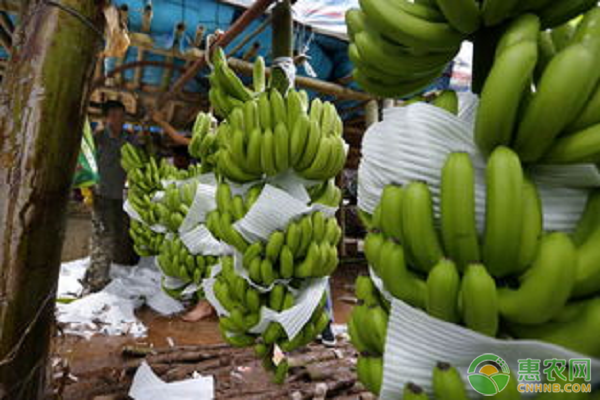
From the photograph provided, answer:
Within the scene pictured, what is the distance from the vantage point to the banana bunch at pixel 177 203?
207 cm

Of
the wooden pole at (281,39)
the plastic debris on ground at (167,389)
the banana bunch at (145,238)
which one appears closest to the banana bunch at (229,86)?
the wooden pole at (281,39)

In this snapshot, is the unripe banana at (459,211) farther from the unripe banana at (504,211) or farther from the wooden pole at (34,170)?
the wooden pole at (34,170)

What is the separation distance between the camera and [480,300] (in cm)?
41

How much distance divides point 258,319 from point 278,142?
0.58 metres

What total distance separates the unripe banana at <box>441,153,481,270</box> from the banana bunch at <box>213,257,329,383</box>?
747 millimetres

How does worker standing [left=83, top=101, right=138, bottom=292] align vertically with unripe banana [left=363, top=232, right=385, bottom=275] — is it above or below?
below

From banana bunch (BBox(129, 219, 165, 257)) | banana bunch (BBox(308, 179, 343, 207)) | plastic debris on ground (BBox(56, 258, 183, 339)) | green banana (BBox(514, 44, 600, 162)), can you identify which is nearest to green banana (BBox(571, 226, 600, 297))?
green banana (BBox(514, 44, 600, 162))

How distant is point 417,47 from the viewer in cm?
55

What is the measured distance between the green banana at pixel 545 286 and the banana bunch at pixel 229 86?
114cm

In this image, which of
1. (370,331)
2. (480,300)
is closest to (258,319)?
(370,331)

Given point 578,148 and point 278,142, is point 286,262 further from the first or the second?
point 578,148

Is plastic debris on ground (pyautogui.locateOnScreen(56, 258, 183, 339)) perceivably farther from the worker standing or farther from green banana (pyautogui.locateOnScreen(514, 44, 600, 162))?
green banana (pyautogui.locateOnScreen(514, 44, 600, 162))

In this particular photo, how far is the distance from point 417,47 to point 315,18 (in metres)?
2.16

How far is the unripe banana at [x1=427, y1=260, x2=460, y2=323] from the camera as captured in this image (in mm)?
437
